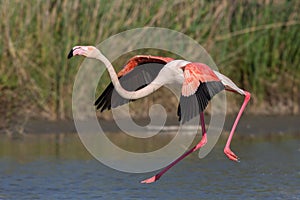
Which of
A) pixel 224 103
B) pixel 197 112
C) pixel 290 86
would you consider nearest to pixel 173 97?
pixel 224 103

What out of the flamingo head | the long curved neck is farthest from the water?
the flamingo head

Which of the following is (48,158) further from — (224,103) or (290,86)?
(290,86)

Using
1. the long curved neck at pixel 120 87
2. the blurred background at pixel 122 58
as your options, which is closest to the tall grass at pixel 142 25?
the blurred background at pixel 122 58

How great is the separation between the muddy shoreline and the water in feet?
0.59

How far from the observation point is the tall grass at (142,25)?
39.6 ft

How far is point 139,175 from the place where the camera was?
10.1 meters

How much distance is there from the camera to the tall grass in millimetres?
12062

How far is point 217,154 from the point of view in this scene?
1125 cm

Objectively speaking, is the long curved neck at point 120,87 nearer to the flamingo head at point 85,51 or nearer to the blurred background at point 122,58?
the flamingo head at point 85,51

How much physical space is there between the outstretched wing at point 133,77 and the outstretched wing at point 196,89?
603 mm

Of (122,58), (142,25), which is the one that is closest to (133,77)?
(122,58)

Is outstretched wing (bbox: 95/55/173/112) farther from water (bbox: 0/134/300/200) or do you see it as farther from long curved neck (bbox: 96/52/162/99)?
water (bbox: 0/134/300/200)

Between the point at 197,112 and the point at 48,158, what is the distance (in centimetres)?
305

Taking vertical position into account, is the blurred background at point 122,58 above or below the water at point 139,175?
above
